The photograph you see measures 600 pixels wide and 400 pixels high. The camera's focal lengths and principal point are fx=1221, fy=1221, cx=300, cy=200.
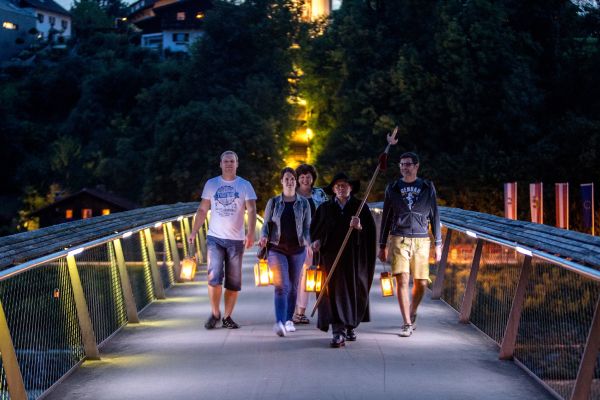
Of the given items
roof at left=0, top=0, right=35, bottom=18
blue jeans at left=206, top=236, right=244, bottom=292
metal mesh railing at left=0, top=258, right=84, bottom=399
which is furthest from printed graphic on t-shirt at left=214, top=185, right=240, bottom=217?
roof at left=0, top=0, right=35, bottom=18

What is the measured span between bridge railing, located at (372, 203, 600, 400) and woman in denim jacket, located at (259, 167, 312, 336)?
1793mm

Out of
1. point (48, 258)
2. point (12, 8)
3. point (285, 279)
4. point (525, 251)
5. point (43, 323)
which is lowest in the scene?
point (285, 279)

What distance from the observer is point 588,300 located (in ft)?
26.7

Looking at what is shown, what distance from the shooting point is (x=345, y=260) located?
38.9 ft

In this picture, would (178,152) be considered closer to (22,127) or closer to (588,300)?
(22,127)

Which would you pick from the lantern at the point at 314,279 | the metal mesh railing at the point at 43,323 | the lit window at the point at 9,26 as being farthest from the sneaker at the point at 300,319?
the lit window at the point at 9,26

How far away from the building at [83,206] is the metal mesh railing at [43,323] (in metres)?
74.1

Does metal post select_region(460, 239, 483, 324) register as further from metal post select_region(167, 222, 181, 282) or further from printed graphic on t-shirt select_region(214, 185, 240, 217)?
metal post select_region(167, 222, 181, 282)

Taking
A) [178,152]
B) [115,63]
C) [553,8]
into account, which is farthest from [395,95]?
[115,63]

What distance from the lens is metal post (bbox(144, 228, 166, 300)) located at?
52.7 feet

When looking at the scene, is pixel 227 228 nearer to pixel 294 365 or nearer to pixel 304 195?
pixel 304 195

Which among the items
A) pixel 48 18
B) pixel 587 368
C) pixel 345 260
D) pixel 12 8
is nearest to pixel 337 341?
pixel 345 260

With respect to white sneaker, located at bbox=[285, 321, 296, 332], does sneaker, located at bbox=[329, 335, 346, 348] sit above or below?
above

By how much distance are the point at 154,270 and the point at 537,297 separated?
719 centimetres
